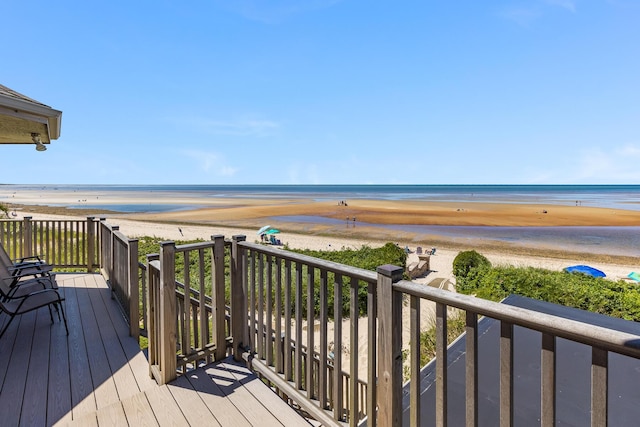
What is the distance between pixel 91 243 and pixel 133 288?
3540mm

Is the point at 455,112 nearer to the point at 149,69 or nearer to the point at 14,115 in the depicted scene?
the point at 149,69

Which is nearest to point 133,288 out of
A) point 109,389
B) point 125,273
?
point 125,273

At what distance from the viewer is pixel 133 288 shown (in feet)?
11.8

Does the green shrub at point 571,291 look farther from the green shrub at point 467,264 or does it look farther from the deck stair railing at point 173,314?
the deck stair railing at point 173,314

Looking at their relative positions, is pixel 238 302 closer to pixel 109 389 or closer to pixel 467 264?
pixel 109 389

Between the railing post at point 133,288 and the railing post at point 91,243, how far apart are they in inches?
132

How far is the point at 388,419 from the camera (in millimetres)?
1663

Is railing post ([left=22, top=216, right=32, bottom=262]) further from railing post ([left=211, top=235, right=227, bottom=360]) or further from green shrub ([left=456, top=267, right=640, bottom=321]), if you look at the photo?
green shrub ([left=456, top=267, right=640, bottom=321])

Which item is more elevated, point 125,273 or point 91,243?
point 91,243

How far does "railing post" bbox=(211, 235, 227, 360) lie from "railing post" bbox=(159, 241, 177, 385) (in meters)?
0.39

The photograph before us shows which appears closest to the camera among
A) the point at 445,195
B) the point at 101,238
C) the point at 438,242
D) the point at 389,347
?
the point at 389,347

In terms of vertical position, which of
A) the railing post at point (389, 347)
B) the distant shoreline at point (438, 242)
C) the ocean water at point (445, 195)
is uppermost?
the ocean water at point (445, 195)

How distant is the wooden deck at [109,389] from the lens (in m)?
2.26

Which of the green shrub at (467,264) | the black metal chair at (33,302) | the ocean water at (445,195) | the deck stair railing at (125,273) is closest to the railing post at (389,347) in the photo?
the deck stair railing at (125,273)
